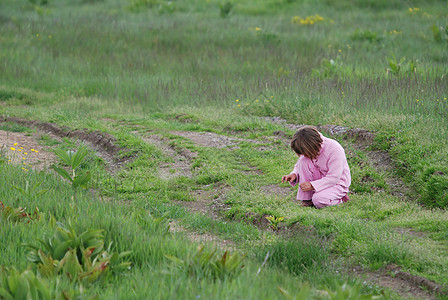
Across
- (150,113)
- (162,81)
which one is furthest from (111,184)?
(162,81)

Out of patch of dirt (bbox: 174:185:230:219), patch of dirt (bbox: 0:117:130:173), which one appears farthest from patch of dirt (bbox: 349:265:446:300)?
patch of dirt (bbox: 0:117:130:173)

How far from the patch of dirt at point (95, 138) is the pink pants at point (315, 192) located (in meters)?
3.01

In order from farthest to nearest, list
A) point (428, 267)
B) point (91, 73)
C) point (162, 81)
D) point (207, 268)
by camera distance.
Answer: point (91, 73) < point (162, 81) < point (428, 267) < point (207, 268)

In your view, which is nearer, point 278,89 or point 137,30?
point 278,89

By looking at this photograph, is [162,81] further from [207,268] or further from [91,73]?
[207,268]

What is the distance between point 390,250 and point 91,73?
12337mm

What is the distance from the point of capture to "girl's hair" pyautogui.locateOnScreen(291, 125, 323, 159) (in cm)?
556

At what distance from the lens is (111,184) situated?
640cm

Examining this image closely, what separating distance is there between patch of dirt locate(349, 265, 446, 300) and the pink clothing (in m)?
1.84

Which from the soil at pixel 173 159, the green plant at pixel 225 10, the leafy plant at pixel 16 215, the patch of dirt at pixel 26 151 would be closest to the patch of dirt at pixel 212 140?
the soil at pixel 173 159

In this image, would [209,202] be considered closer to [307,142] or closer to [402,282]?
[307,142]

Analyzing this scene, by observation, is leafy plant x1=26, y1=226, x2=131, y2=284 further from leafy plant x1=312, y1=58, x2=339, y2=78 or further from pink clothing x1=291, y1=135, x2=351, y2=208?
leafy plant x1=312, y1=58, x2=339, y2=78

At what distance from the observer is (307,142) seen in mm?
5562

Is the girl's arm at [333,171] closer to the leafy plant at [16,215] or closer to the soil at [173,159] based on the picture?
the soil at [173,159]
